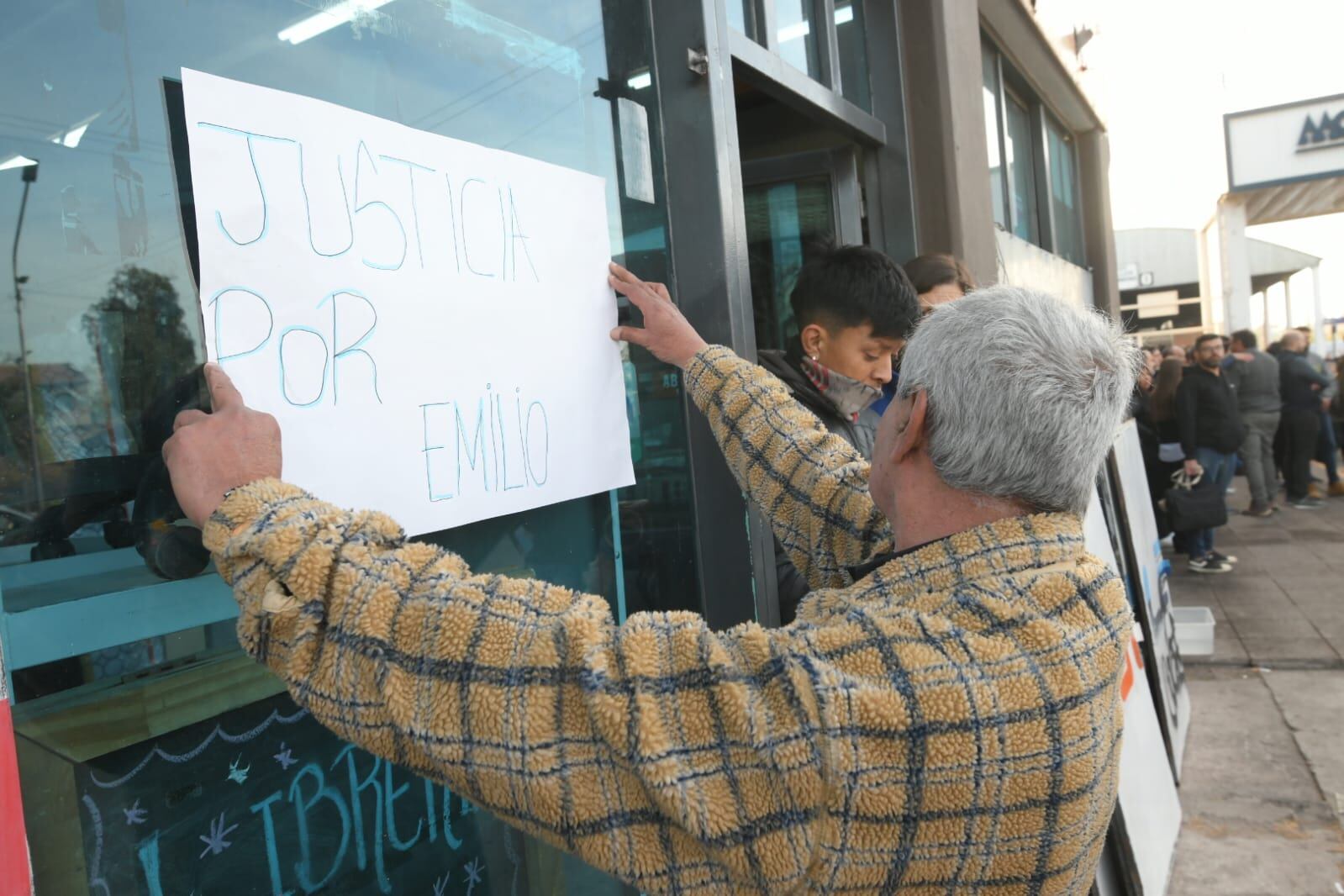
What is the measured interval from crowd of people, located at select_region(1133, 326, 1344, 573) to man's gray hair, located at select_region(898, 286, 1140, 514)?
19.3 ft

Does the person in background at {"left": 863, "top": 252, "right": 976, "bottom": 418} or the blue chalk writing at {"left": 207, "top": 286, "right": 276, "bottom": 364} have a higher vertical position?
the person in background at {"left": 863, "top": 252, "right": 976, "bottom": 418}

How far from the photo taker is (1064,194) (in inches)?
343

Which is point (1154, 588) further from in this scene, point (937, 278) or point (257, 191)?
point (257, 191)

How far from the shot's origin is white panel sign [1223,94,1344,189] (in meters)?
15.3

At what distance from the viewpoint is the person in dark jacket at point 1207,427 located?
7.55m

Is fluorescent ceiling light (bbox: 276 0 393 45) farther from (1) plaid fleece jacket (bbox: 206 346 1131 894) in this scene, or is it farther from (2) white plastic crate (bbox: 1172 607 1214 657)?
(2) white plastic crate (bbox: 1172 607 1214 657)

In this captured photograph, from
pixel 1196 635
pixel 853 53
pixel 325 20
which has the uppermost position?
pixel 853 53

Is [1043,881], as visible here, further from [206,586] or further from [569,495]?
[206,586]

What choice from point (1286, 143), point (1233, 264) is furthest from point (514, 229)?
point (1233, 264)

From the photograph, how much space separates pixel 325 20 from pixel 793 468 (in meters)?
1.02

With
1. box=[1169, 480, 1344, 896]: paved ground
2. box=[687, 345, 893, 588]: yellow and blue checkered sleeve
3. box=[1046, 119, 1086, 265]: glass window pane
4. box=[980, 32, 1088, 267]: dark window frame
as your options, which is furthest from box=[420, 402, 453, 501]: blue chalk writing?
box=[1046, 119, 1086, 265]: glass window pane

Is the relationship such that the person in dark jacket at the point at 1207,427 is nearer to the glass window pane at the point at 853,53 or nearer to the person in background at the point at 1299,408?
the person in background at the point at 1299,408

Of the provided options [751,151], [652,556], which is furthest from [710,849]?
[751,151]

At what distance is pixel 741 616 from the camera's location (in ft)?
7.14
